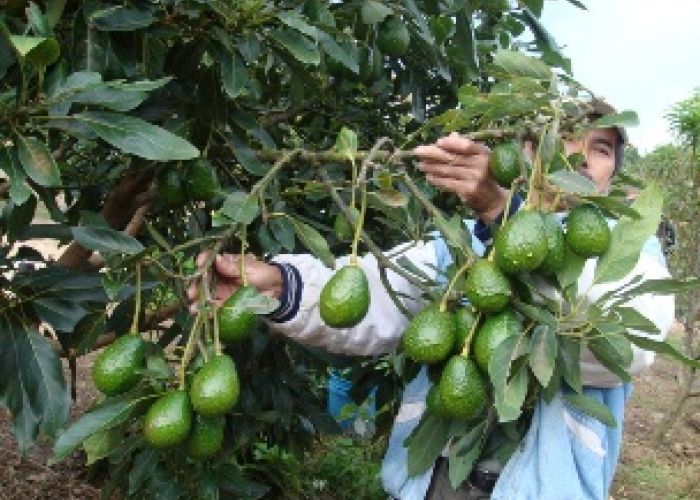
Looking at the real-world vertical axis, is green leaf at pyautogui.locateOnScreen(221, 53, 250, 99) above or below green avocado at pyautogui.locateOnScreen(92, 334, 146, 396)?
above

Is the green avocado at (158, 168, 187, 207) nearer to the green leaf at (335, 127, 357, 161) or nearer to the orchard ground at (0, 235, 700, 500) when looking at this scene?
the green leaf at (335, 127, 357, 161)

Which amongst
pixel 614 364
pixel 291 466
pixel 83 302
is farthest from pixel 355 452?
pixel 614 364

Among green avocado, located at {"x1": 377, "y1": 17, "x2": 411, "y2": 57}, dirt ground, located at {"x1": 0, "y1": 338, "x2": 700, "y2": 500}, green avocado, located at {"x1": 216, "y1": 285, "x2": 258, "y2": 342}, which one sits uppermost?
green avocado, located at {"x1": 377, "y1": 17, "x2": 411, "y2": 57}

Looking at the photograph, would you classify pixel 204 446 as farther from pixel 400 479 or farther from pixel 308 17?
pixel 308 17

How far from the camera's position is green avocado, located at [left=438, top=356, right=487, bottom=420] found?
1112mm

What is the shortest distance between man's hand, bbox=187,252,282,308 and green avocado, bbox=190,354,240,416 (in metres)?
0.21

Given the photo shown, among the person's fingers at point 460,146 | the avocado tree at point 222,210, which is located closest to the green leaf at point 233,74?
the avocado tree at point 222,210

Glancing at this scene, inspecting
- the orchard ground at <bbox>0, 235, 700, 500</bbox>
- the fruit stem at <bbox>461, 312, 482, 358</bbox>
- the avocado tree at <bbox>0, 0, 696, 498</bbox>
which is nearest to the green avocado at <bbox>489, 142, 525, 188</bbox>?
the avocado tree at <bbox>0, 0, 696, 498</bbox>

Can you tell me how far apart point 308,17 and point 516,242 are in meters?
0.71

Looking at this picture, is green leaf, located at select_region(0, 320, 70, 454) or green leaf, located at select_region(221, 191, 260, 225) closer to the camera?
green leaf, located at select_region(221, 191, 260, 225)

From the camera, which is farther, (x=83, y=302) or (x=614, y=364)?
(x=83, y=302)

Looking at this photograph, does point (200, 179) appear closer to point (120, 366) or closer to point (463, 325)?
point (120, 366)

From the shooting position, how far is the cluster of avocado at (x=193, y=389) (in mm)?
1072

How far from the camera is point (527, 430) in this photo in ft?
4.90
